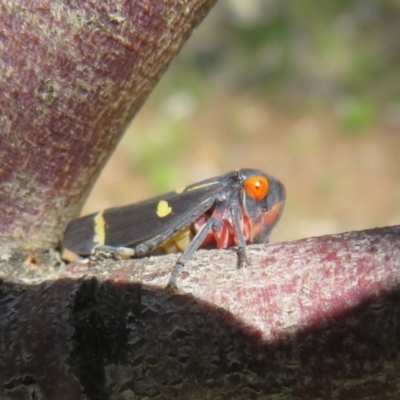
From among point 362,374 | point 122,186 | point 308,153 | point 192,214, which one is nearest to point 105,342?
point 362,374

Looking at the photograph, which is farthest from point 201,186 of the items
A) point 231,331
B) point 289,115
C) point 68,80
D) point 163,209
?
point 289,115

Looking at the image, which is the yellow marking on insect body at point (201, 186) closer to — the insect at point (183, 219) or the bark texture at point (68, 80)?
the insect at point (183, 219)

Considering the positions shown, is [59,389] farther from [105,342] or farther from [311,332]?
[311,332]

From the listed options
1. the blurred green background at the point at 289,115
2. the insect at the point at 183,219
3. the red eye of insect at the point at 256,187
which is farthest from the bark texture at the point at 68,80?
the blurred green background at the point at 289,115

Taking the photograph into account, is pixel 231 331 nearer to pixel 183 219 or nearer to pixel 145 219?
pixel 183 219

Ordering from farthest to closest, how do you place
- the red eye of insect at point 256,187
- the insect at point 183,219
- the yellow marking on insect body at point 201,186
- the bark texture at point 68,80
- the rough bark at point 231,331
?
1. the red eye of insect at point 256,187
2. the yellow marking on insect body at point 201,186
3. the insect at point 183,219
4. the bark texture at point 68,80
5. the rough bark at point 231,331

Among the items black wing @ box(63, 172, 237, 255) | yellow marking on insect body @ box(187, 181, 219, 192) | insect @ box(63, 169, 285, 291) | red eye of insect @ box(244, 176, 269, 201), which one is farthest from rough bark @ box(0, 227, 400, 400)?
red eye of insect @ box(244, 176, 269, 201)
